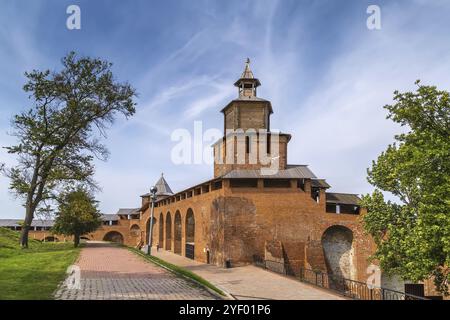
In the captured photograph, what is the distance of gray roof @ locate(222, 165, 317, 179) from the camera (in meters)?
25.1

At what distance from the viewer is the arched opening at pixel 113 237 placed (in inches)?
2606

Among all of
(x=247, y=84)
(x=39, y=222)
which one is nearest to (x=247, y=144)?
(x=247, y=84)

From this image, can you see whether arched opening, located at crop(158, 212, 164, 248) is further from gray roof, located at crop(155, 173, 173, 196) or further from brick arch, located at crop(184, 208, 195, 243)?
gray roof, located at crop(155, 173, 173, 196)

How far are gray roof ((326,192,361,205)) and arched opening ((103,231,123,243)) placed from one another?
4759 centimetres

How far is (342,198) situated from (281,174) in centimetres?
589

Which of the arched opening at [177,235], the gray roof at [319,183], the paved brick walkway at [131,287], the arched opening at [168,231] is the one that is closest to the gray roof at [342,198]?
the gray roof at [319,183]

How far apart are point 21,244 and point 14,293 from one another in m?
19.9

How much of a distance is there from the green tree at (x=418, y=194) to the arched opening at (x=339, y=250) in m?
8.86

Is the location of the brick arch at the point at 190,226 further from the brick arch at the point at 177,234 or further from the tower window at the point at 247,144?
the tower window at the point at 247,144

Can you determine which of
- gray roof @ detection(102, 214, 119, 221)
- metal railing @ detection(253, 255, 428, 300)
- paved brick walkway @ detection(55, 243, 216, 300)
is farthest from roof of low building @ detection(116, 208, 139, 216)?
paved brick walkway @ detection(55, 243, 216, 300)

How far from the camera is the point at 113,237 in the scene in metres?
66.8

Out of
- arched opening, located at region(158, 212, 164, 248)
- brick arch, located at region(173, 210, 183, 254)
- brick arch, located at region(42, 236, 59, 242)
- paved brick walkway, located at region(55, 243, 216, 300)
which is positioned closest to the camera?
paved brick walkway, located at region(55, 243, 216, 300)

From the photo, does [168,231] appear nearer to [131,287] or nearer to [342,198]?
[342,198]
